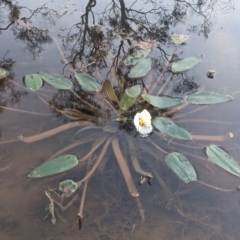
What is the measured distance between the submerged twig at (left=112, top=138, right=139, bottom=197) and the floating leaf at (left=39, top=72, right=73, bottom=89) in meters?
0.43

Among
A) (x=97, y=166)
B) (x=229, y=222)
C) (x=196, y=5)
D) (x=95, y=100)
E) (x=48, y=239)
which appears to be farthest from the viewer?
(x=196, y=5)

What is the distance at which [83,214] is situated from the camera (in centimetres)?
142

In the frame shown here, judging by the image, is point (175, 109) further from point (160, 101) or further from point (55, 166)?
point (55, 166)

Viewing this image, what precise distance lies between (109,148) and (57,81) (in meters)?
0.51

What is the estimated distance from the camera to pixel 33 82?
191 centimetres

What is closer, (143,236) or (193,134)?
(143,236)

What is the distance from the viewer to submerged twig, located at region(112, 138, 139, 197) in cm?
151

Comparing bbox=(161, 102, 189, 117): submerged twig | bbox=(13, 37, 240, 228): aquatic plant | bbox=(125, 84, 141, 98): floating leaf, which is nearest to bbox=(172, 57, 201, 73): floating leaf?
bbox=(13, 37, 240, 228): aquatic plant

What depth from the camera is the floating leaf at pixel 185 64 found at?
2.10m

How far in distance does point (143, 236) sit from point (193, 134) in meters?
0.64

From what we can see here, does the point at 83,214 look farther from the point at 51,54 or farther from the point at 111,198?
the point at 51,54

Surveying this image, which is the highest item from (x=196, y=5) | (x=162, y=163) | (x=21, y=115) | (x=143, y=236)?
(x=196, y=5)

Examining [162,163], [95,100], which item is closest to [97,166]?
[162,163]

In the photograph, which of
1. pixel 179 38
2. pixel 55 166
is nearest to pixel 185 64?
pixel 179 38
